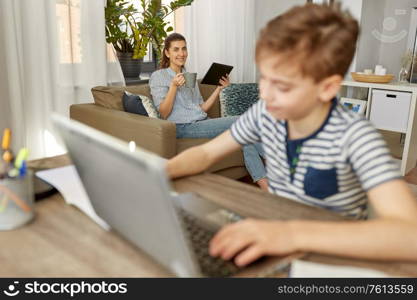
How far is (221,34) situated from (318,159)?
3217mm

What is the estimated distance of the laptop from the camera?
539mm

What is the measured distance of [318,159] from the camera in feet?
3.03

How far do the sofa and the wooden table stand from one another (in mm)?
1398

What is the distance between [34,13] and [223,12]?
1.90m

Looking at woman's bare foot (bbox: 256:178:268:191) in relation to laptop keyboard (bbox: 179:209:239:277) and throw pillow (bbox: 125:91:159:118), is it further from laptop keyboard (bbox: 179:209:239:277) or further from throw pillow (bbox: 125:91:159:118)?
laptop keyboard (bbox: 179:209:239:277)

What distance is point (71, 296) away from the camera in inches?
25.0

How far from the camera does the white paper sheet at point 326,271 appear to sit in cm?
67

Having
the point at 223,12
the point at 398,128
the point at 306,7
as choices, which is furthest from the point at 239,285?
the point at 223,12

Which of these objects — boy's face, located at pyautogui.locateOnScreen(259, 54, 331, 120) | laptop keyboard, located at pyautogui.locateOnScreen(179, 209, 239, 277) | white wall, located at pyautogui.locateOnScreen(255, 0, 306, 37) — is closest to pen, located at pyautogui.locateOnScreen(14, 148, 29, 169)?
laptop keyboard, located at pyautogui.locateOnScreen(179, 209, 239, 277)

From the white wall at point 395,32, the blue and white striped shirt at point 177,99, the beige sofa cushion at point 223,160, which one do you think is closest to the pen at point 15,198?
the beige sofa cushion at point 223,160

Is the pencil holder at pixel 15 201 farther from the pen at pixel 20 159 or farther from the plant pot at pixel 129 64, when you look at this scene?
the plant pot at pixel 129 64

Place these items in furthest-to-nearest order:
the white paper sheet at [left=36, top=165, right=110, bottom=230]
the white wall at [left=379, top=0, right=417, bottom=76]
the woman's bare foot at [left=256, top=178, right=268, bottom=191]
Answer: the white wall at [left=379, top=0, right=417, bottom=76], the woman's bare foot at [left=256, top=178, right=268, bottom=191], the white paper sheet at [left=36, top=165, right=110, bottom=230]

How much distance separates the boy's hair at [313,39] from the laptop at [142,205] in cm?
32

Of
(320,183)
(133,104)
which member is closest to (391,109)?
(133,104)
